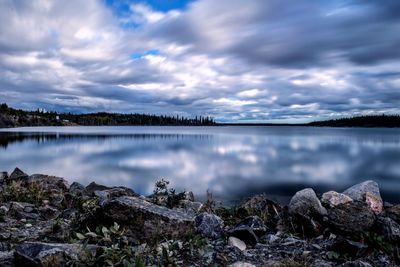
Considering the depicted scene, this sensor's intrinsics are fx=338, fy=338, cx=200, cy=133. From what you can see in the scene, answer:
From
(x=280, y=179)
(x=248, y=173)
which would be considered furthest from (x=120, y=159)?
(x=280, y=179)

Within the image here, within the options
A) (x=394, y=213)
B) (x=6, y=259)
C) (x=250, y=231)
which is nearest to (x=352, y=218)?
(x=394, y=213)

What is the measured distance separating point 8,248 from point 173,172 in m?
23.5

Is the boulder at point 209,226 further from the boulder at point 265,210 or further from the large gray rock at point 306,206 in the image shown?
the large gray rock at point 306,206

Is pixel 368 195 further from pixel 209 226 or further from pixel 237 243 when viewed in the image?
pixel 209 226

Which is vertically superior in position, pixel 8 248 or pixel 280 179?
pixel 8 248

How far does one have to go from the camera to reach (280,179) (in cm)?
2556

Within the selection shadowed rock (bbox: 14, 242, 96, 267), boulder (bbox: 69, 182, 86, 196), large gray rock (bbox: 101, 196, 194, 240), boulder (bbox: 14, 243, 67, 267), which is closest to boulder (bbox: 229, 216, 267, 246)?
large gray rock (bbox: 101, 196, 194, 240)

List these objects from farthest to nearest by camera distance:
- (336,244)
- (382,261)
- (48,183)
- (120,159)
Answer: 1. (120,159)
2. (48,183)
3. (336,244)
4. (382,261)

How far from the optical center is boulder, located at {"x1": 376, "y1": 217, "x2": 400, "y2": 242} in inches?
259

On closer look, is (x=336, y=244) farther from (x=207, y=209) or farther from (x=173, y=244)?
(x=207, y=209)

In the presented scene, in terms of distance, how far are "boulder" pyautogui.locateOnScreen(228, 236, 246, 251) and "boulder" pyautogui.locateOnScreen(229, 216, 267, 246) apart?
0.17 meters

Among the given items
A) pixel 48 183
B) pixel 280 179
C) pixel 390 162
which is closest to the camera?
pixel 48 183

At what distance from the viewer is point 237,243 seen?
7.07 m

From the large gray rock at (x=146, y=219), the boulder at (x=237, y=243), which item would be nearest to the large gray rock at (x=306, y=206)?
the boulder at (x=237, y=243)
